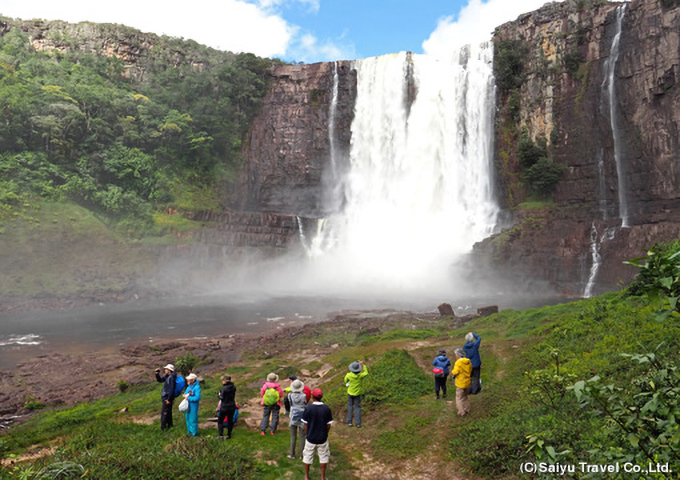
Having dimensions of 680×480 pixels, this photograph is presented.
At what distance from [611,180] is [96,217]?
44309 mm

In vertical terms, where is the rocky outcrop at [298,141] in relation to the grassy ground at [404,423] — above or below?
above

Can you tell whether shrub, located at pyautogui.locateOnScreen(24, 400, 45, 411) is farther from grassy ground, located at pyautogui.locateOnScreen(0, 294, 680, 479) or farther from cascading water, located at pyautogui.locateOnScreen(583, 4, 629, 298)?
cascading water, located at pyautogui.locateOnScreen(583, 4, 629, 298)

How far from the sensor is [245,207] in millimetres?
49094

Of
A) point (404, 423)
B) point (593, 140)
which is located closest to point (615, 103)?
point (593, 140)

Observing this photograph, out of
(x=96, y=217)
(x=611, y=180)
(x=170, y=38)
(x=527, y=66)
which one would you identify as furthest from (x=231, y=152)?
(x=611, y=180)

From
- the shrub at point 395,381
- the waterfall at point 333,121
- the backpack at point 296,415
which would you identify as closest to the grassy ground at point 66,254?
the waterfall at point 333,121

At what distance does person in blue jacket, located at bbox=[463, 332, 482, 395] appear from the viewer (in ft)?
29.4

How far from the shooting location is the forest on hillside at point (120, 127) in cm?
3991

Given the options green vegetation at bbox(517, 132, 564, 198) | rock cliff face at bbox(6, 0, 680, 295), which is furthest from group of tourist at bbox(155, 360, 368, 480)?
green vegetation at bbox(517, 132, 564, 198)

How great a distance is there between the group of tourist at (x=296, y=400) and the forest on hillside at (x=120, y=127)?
1404 inches

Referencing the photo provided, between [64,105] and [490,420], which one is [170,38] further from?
[490,420]

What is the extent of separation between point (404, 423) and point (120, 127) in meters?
46.4

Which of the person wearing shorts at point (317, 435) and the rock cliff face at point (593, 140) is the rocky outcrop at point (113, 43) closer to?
the rock cliff face at point (593, 140)

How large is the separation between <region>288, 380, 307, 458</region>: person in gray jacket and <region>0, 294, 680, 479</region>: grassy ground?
0.32 metres
